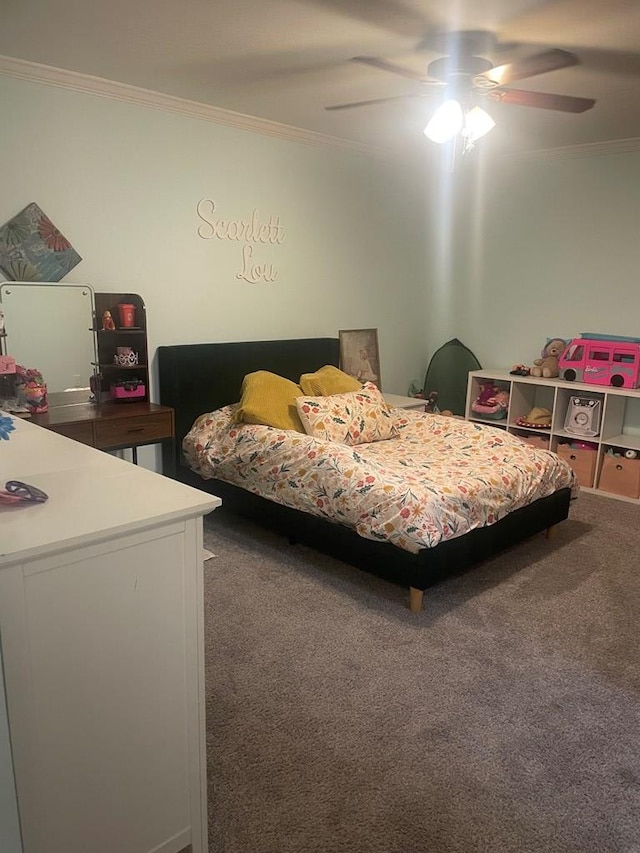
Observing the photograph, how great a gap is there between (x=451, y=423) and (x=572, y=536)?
981 mm

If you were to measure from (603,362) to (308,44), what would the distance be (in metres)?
3.00

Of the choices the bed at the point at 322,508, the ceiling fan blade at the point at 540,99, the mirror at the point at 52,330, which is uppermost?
the ceiling fan blade at the point at 540,99

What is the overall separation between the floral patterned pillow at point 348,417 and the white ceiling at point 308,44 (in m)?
1.70

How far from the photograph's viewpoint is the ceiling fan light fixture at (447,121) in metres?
2.82

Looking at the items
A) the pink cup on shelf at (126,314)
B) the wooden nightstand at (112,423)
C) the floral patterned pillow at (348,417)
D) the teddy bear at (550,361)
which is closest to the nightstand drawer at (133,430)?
the wooden nightstand at (112,423)

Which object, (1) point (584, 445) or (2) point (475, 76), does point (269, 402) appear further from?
(1) point (584, 445)

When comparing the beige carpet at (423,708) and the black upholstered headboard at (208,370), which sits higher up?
the black upholstered headboard at (208,370)

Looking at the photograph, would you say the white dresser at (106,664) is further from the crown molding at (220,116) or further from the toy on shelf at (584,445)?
the toy on shelf at (584,445)

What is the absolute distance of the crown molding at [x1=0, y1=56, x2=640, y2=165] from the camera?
3.22 metres

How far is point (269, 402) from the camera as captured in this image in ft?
12.6

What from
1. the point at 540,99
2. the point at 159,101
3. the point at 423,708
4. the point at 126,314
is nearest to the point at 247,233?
the point at 159,101

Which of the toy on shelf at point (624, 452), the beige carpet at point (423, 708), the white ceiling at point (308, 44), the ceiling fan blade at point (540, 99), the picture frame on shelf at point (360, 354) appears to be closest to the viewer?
the beige carpet at point (423, 708)

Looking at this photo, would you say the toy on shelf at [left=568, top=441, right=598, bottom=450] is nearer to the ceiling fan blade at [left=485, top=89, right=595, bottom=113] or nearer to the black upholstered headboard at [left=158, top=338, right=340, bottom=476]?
the black upholstered headboard at [left=158, top=338, right=340, bottom=476]

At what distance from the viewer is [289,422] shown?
3.80 metres
